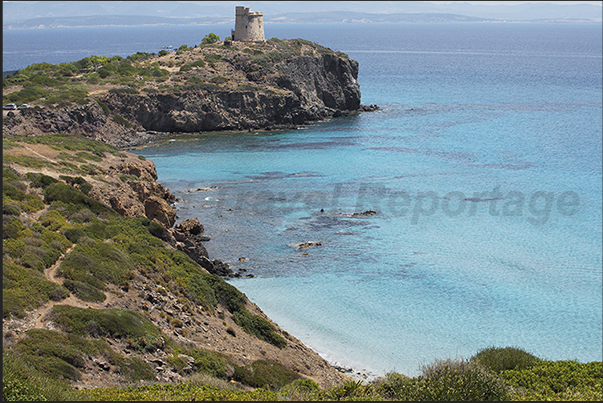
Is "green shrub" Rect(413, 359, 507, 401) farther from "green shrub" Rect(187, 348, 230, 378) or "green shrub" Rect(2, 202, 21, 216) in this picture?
"green shrub" Rect(2, 202, 21, 216)

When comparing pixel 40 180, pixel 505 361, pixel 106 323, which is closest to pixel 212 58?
pixel 40 180

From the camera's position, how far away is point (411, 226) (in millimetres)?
39719

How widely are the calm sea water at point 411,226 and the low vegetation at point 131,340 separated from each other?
6551 mm

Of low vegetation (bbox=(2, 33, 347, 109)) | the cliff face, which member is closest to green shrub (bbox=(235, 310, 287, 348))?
the cliff face

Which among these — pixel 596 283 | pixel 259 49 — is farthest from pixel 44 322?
pixel 259 49

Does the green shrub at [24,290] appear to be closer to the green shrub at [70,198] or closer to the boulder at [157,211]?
the green shrub at [70,198]

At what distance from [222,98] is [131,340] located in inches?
2347

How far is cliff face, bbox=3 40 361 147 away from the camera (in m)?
60.8

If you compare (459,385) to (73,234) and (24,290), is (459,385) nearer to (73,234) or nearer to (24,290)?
(24,290)

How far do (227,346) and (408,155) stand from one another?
45.4 metres

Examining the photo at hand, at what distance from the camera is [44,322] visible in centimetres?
1521

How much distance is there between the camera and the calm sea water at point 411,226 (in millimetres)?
26797

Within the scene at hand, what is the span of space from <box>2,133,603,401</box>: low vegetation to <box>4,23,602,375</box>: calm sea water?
258 inches

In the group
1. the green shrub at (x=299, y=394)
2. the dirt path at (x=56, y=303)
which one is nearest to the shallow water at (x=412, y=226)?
the green shrub at (x=299, y=394)
